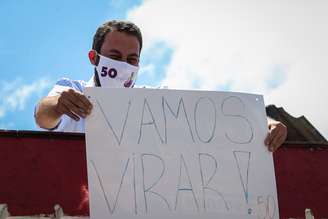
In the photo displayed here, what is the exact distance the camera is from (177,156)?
260 centimetres

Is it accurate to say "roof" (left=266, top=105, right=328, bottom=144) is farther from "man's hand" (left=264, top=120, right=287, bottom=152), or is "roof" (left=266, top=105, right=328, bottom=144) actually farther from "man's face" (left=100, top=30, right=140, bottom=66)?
"man's hand" (left=264, top=120, right=287, bottom=152)

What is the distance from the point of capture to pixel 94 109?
2549 mm

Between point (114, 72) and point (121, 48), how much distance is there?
15cm

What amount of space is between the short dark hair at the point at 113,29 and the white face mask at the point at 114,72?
0.13 meters

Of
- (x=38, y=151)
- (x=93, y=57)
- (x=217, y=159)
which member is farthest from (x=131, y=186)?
(x=93, y=57)

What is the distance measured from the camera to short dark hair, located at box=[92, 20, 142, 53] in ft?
10.8

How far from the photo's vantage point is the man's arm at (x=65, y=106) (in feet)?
7.95

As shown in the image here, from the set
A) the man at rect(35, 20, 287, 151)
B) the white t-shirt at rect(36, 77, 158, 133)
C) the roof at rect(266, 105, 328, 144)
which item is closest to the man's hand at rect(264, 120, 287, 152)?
the man at rect(35, 20, 287, 151)

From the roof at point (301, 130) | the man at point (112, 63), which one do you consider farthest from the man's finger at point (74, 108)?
the roof at point (301, 130)

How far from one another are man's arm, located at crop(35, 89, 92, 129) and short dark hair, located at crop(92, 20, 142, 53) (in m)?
0.76

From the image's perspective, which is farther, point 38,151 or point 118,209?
point 38,151

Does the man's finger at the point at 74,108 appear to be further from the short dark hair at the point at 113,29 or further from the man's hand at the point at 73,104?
the short dark hair at the point at 113,29

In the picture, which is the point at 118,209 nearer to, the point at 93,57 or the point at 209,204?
the point at 209,204

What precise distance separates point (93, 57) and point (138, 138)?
0.83 m
